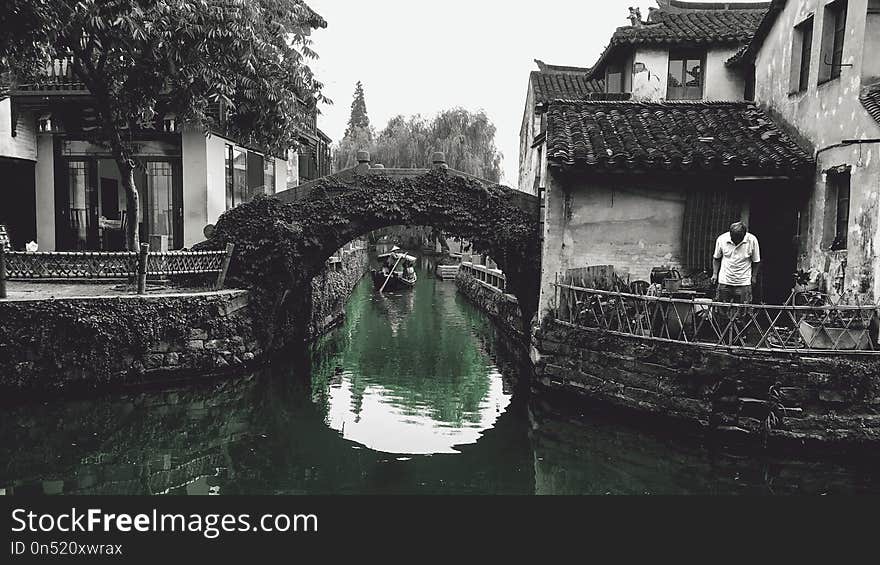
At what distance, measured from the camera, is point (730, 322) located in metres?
9.84

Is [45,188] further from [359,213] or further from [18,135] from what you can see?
[359,213]

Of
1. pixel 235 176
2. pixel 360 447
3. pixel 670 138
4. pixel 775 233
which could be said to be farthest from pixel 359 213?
pixel 775 233

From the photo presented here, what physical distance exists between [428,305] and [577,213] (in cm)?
1552

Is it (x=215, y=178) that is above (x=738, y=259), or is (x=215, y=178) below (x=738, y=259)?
above

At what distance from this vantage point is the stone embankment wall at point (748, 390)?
9.28m

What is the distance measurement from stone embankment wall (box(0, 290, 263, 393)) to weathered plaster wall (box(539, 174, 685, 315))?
6273 mm

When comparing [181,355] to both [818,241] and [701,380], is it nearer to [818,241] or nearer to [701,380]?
[701,380]

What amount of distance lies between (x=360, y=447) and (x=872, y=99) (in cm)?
861

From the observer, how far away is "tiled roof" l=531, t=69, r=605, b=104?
27.3 m

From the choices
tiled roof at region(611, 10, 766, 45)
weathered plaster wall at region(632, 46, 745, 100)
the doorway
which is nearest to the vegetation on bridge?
the doorway

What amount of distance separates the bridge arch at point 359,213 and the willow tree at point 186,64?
207 centimetres

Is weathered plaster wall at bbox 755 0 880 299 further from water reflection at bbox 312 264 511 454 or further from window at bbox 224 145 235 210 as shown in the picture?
window at bbox 224 145 235 210

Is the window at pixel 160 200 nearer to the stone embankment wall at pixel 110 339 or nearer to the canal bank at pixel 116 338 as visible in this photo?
the canal bank at pixel 116 338

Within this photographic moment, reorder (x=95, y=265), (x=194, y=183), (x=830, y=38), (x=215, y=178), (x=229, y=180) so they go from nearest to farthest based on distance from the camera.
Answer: (x=830, y=38)
(x=95, y=265)
(x=194, y=183)
(x=215, y=178)
(x=229, y=180)
